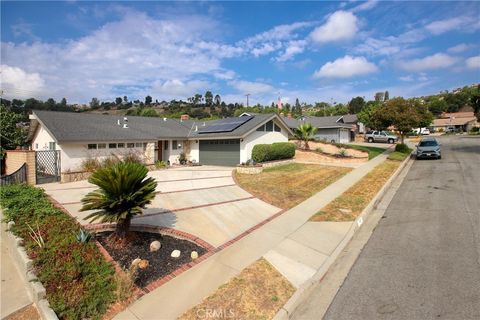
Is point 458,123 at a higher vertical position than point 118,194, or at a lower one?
higher

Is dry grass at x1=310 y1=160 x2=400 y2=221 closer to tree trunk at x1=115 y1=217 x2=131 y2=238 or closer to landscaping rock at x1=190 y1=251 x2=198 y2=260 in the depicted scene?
landscaping rock at x1=190 y1=251 x2=198 y2=260

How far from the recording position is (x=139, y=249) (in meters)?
6.76

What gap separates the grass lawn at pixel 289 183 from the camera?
11.8m

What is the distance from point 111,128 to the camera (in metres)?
20.5

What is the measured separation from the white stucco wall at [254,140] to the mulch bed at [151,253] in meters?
14.1

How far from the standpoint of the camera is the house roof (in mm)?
17047

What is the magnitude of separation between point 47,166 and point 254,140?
13612 millimetres

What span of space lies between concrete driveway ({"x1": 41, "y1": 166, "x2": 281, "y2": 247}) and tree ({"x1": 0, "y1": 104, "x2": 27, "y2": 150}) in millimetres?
11081

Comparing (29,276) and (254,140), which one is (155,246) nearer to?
(29,276)

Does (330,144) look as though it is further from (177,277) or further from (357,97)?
(357,97)

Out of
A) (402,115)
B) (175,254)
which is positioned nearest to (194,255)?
(175,254)

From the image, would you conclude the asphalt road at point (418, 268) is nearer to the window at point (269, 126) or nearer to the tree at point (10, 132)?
the window at point (269, 126)

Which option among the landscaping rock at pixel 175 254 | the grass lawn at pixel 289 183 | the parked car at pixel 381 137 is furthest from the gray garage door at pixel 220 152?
the parked car at pixel 381 137

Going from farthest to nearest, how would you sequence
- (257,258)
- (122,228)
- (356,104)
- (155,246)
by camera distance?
(356,104)
(122,228)
(155,246)
(257,258)
